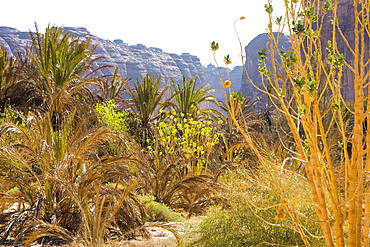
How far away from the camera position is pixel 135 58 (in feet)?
258

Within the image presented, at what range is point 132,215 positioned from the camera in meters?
2.68

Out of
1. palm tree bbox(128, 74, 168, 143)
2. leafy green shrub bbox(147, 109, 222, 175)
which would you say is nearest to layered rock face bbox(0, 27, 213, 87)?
palm tree bbox(128, 74, 168, 143)

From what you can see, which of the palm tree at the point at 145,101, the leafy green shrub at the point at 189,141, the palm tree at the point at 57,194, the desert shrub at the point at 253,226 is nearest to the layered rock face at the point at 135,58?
the palm tree at the point at 145,101

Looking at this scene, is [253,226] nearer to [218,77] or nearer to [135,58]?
[135,58]

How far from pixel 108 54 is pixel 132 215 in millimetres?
74265

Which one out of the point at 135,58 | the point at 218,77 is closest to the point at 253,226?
the point at 135,58

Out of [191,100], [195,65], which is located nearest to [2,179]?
[191,100]

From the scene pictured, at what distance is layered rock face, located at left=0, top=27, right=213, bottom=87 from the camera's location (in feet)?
194

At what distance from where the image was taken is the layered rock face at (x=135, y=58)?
59156mm

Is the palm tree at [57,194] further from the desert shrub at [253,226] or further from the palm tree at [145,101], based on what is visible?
the palm tree at [145,101]

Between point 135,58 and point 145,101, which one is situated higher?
point 135,58

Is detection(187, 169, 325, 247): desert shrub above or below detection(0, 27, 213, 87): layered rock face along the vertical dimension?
below

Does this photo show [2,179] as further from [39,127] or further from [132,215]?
[132,215]

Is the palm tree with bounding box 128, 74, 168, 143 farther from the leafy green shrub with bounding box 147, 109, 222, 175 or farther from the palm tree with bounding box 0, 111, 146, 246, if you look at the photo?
the palm tree with bounding box 0, 111, 146, 246
